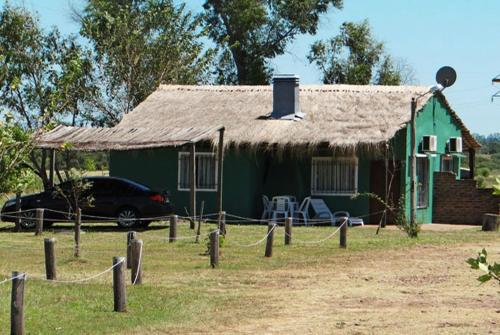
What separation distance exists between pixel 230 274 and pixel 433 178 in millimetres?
16483

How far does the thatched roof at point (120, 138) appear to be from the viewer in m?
26.0

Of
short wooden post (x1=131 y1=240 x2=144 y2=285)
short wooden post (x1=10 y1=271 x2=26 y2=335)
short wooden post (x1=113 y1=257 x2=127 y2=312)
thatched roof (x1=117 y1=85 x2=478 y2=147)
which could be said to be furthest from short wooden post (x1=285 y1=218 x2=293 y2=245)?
short wooden post (x1=10 y1=271 x2=26 y2=335)

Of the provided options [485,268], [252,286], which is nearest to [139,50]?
[252,286]

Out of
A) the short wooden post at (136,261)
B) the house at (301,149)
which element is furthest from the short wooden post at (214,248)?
the house at (301,149)

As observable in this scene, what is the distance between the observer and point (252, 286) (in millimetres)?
15289

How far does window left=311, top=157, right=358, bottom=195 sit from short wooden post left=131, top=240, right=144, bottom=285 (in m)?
15.7

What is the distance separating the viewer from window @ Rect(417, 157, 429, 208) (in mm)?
31000

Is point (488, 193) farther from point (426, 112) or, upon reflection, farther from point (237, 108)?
point (237, 108)

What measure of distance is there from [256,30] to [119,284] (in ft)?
115

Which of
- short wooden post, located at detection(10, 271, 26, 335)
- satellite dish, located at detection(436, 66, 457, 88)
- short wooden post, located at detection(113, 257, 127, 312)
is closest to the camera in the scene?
short wooden post, located at detection(10, 271, 26, 335)

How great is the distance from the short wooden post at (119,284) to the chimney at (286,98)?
738 inches

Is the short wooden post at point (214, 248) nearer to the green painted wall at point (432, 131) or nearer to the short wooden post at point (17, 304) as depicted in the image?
the short wooden post at point (17, 304)

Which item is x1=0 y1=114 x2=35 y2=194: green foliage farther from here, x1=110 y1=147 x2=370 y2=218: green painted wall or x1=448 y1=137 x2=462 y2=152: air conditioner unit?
x1=448 y1=137 x2=462 y2=152: air conditioner unit

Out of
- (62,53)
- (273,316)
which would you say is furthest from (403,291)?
(62,53)
